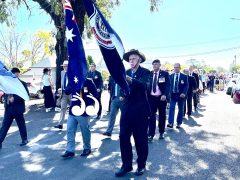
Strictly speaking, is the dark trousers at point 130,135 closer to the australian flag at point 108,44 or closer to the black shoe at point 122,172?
the black shoe at point 122,172

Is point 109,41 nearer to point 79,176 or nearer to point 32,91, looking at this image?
point 79,176

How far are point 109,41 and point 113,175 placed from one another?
2167 millimetres

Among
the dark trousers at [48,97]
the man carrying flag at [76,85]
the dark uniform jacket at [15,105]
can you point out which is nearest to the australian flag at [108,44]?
the man carrying flag at [76,85]

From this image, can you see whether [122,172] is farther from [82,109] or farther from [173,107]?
[173,107]

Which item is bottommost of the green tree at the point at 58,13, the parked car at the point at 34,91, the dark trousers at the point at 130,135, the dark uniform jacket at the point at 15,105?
the parked car at the point at 34,91

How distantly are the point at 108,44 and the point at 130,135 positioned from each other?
1581 millimetres

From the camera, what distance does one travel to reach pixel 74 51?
6102 millimetres

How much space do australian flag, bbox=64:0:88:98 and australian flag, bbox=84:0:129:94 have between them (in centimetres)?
55

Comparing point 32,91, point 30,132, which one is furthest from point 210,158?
point 32,91

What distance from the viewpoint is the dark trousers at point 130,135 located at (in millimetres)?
6148

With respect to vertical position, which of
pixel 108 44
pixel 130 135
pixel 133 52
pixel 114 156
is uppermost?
pixel 108 44

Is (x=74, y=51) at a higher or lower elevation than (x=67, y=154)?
higher

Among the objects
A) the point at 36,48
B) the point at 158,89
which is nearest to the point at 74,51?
the point at 158,89

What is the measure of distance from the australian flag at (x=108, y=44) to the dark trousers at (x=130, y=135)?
2.39ft
